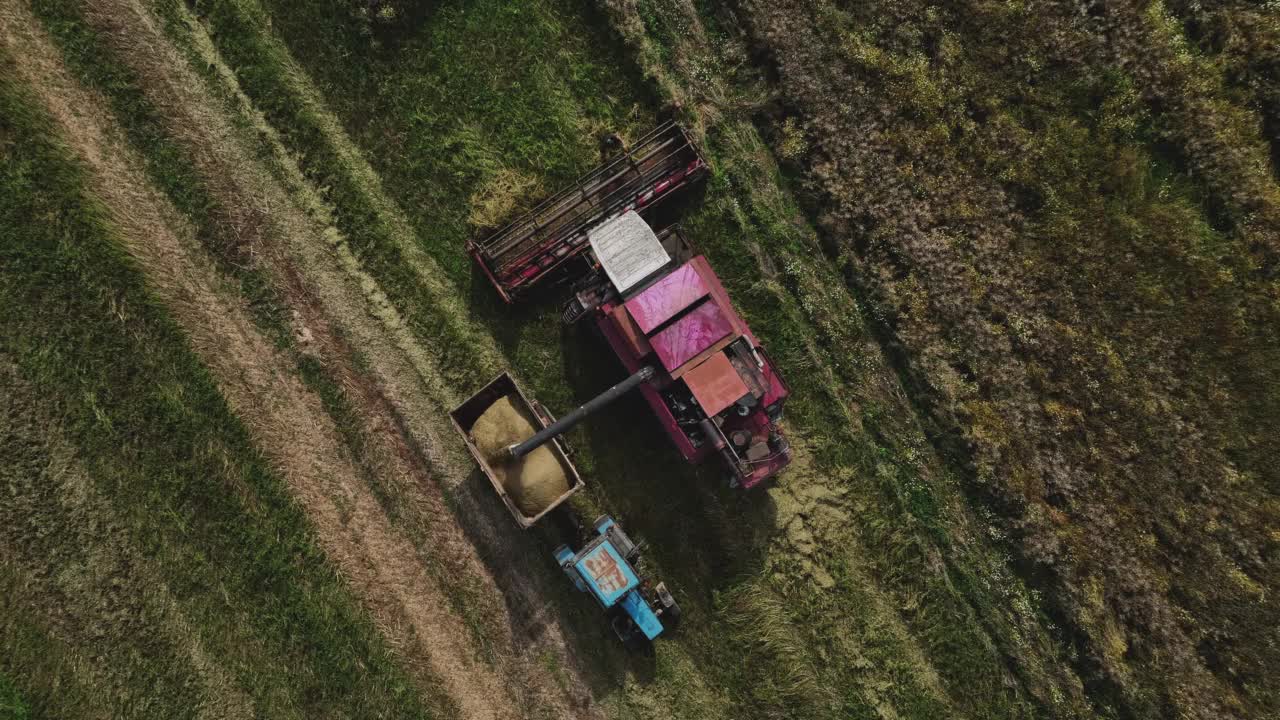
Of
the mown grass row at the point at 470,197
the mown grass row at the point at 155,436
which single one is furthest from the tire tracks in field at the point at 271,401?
the mown grass row at the point at 470,197

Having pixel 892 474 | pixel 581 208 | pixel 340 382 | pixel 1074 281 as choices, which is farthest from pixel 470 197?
pixel 1074 281

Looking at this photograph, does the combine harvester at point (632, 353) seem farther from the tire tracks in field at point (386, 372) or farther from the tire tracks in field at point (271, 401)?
the tire tracks in field at point (271, 401)

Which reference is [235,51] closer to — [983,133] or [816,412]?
[816,412]

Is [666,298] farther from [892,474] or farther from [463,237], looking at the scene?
[892,474]

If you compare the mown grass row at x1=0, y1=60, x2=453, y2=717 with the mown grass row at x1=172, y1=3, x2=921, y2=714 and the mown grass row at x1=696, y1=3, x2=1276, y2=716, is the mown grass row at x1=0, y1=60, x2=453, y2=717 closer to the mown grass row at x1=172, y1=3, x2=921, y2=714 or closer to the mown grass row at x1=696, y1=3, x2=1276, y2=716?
the mown grass row at x1=172, y1=3, x2=921, y2=714

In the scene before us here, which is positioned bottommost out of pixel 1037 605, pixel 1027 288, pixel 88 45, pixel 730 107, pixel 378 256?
pixel 1037 605

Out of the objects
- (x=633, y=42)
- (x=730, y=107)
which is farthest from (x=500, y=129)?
(x=730, y=107)

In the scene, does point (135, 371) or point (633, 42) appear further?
point (633, 42)
